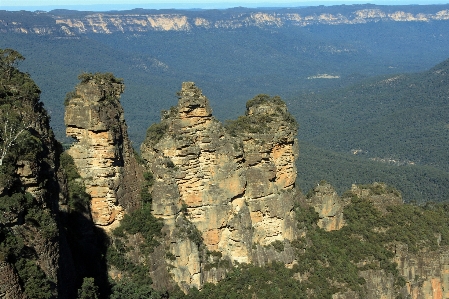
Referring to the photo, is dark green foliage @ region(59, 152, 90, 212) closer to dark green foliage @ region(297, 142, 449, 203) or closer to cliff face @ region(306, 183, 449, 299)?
cliff face @ region(306, 183, 449, 299)

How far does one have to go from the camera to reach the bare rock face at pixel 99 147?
26408mm

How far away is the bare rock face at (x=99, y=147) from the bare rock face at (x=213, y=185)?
1852 mm

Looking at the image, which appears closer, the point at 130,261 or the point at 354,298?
the point at 130,261

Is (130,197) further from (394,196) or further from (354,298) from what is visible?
(394,196)

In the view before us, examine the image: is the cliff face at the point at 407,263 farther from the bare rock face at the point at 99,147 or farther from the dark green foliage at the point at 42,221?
the dark green foliage at the point at 42,221

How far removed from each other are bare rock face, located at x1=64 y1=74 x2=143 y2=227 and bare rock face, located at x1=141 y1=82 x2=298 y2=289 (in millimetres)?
1852

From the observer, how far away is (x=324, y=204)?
35.3 metres

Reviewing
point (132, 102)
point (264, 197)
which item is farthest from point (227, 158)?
point (132, 102)

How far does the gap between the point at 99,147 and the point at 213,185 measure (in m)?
5.80

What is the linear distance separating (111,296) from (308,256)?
11762 millimetres

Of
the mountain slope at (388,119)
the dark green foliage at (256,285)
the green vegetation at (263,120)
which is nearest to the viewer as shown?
the dark green foliage at (256,285)

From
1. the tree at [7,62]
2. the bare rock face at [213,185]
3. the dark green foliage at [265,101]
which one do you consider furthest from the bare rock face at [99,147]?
the dark green foliage at [265,101]

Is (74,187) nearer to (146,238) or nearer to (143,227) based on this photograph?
(143,227)

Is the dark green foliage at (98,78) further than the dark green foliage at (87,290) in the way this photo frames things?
Yes
